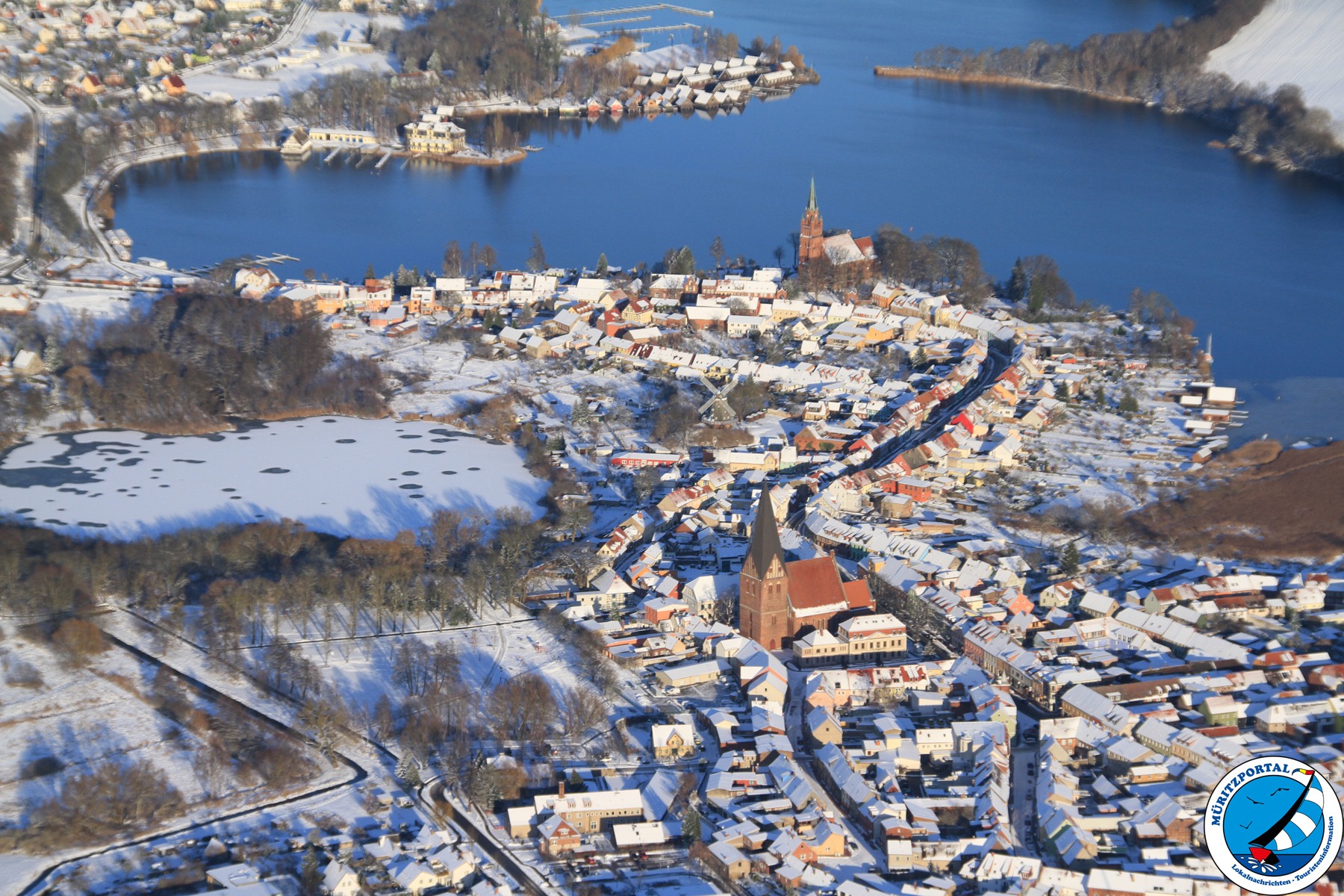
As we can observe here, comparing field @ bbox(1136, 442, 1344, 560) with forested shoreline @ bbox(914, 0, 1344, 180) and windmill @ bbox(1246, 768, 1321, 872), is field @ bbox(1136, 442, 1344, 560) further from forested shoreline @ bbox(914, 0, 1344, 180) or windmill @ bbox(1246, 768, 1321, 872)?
forested shoreline @ bbox(914, 0, 1344, 180)

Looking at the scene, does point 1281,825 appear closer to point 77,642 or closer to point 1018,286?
point 77,642

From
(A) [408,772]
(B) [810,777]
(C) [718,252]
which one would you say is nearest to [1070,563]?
(B) [810,777]

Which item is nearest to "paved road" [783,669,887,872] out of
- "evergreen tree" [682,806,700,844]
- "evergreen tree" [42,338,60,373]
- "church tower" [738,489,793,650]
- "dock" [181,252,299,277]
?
"church tower" [738,489,793,650]

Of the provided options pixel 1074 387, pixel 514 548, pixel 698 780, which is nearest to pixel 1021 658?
pixel 698 780

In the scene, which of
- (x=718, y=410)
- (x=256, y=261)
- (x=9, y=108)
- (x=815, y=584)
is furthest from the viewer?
(x=9, y=108)

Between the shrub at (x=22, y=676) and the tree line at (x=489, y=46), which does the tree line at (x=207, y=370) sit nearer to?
the shrub at (x=22, y=676)

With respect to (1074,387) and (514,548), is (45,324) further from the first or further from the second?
(1074,387)

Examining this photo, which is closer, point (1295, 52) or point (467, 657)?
point (467, 657)
